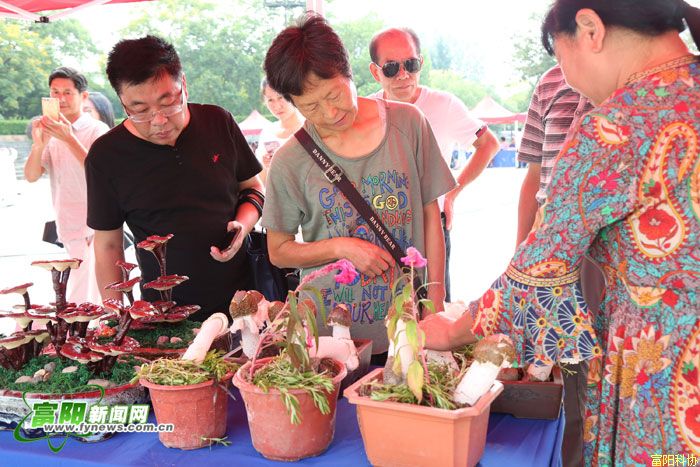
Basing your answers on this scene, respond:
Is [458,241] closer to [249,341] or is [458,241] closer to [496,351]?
[249,341]

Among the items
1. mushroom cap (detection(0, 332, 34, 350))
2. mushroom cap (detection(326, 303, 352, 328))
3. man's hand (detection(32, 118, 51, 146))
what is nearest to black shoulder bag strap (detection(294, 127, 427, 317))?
mushroom cap (detection(326, 303, 352, 328))

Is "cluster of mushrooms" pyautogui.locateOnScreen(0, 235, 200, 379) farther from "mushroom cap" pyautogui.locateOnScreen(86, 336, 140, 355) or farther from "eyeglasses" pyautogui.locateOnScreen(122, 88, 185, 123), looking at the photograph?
"eyeglasses" pyautogui.locateOnScreen(122, 88, 185, 123)

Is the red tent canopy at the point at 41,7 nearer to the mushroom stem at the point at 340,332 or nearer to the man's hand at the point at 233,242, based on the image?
the man's hand at the point at 233,242

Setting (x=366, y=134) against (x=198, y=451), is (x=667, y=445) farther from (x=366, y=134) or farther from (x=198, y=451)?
(x=366, y=134)

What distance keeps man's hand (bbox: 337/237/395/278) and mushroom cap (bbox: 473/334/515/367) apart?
0.66m

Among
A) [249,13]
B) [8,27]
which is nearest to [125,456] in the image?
[8,27]

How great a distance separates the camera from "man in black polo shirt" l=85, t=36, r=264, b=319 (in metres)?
2.21

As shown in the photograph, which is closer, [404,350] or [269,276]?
[404,350]

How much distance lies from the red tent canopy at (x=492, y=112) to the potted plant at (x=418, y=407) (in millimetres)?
12367

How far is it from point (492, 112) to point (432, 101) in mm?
11511

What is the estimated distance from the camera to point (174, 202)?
2232mm

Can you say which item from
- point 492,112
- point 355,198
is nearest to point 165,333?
point 355,198

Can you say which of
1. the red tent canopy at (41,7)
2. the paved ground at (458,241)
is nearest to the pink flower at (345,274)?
the red tent canopy at (41,7)

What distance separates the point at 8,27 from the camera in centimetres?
702
